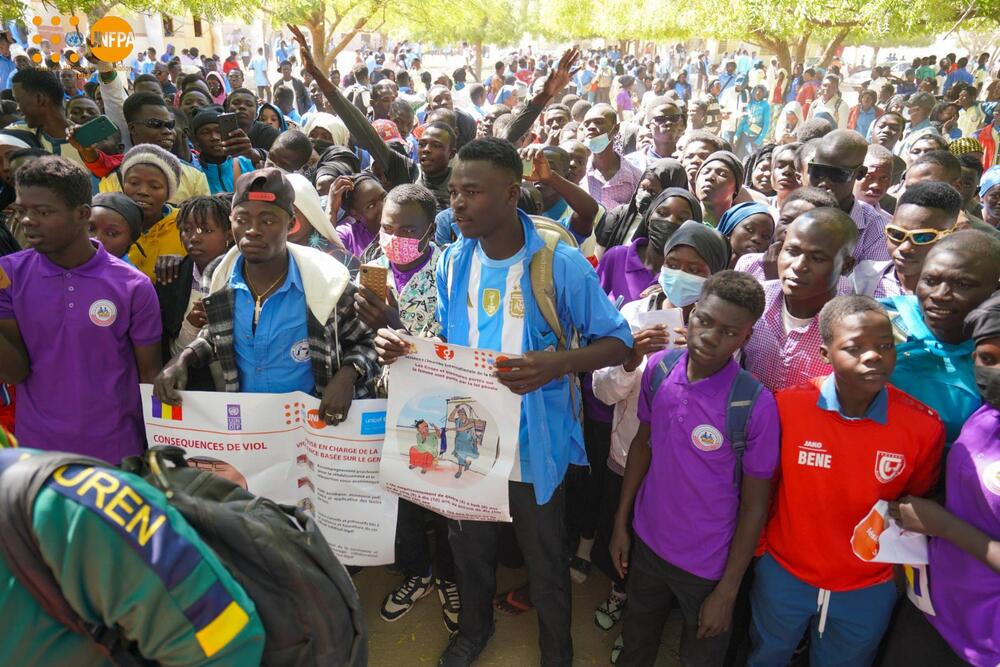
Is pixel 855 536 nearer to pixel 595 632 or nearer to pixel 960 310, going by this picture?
pixel 960 310

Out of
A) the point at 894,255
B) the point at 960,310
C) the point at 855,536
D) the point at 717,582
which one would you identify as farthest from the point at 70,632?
the point at 894,255

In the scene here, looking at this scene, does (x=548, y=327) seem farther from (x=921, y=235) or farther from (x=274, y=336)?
(x=921, y=235)

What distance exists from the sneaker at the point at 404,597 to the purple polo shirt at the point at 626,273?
6.05 ft

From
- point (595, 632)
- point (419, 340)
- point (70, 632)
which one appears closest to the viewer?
point (70, 632)

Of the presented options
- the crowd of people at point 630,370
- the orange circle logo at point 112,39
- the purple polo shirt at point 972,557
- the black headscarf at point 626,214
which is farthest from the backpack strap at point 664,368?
the orange circle logo at point 112,39

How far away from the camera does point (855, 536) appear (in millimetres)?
2186

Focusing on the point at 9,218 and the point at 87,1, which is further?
the point at 87,1

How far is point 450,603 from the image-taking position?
3.25m

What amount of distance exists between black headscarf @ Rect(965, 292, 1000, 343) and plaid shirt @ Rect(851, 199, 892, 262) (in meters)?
1.67

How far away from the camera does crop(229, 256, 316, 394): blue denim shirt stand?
262 cm

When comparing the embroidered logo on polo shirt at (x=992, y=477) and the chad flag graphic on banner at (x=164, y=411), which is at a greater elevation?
the embroidered logo on polo shirt at (x=992, y=477)

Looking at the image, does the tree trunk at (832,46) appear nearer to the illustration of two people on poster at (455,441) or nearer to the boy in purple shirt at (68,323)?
the illustration of two people on poster at (455,441)

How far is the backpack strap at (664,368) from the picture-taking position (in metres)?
2.50

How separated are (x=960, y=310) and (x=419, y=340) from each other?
1.98 m
